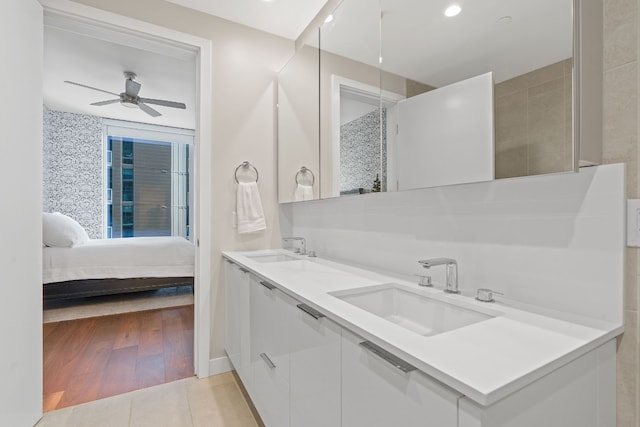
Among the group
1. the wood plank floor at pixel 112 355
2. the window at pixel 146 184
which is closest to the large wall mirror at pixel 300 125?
the wood plank floor at pixel 112 355

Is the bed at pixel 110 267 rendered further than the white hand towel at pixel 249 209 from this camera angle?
Yes

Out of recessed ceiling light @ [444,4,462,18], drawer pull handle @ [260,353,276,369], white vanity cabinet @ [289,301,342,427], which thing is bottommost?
drawer pull handle @ [260,353,276,369]

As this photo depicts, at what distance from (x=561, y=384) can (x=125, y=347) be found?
9.48ft

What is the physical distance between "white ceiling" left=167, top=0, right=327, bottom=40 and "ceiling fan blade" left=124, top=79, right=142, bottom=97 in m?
1.88

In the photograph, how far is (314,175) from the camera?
1966 mm

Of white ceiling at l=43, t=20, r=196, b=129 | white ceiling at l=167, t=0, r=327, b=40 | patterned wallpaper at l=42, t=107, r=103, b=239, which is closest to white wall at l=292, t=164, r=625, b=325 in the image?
white ceiling at l=167, t=0, r=327, b=40

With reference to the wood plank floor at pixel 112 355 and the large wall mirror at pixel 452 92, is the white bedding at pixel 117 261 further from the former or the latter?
the large wall mirror at pixel 452 92

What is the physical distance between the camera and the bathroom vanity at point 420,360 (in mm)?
565

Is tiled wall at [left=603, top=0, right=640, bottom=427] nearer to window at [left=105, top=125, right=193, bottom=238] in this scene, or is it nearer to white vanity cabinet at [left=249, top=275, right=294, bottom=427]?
white vanity cabinet at [left=249, top=275, right=294, bottom=427]

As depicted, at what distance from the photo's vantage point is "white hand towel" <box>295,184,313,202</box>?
2006 mm

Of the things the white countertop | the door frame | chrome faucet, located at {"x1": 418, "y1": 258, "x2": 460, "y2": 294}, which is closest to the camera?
the white countertop

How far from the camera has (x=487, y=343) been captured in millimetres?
684

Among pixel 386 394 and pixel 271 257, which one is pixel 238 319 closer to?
pixel 271 257

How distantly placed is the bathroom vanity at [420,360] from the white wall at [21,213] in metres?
1.14
